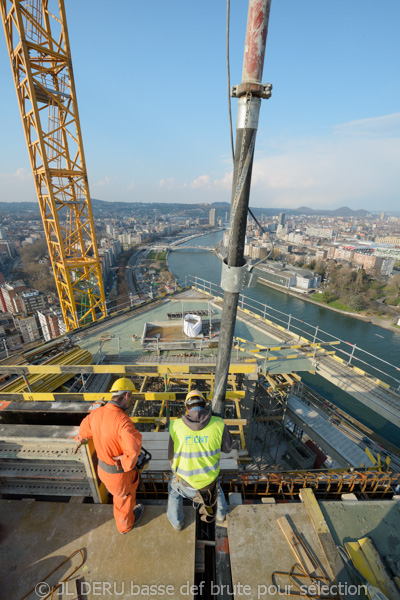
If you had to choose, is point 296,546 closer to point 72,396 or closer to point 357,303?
point 72,396

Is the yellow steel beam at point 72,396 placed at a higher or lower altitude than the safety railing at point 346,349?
higher

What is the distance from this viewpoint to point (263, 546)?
2604 millimetres

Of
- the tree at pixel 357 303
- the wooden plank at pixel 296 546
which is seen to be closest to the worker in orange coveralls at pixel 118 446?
the wooden plank at pixel 296 546

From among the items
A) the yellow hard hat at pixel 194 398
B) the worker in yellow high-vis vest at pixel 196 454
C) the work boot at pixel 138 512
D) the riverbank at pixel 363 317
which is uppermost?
the yellow hard hat at pixel 194 398

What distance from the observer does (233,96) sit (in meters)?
2.39

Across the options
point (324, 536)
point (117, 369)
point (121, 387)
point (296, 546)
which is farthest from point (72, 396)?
point (324, 536)

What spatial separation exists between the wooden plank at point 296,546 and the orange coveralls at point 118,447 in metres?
1.62

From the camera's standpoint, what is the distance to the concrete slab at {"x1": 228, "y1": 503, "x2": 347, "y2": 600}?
230 centimetres

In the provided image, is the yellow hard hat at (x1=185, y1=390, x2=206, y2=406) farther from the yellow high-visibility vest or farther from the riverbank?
the riverbank

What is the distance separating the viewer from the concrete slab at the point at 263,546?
90.5 inches

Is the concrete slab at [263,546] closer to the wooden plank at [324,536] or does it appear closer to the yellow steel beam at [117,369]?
the wooden plank at [324,536]

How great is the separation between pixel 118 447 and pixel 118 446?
13 mm

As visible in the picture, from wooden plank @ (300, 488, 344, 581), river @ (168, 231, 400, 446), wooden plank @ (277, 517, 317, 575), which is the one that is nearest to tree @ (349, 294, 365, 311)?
river @ (168, 231, 400, 446)

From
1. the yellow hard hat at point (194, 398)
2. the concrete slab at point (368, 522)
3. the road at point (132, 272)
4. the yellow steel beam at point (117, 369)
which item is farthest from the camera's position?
the road at point (132, 272)
